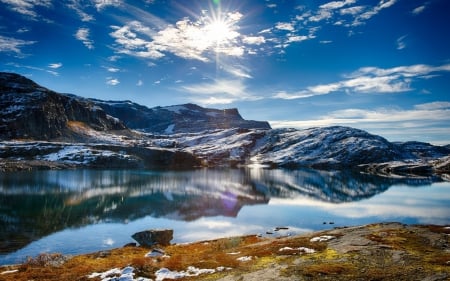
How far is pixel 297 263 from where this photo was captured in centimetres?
2923

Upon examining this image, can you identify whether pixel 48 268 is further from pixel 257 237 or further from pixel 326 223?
pixel 326 223

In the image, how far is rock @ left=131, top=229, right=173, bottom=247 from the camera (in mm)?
51453

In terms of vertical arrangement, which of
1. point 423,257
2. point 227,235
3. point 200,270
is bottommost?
point 227,235

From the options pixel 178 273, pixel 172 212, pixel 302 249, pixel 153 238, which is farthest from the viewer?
pixel 172 212

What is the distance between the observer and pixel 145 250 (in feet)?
152

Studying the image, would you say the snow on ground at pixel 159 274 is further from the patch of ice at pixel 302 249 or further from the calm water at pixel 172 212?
the calm water at pixel 172 212

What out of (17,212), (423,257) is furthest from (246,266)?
(17,212)

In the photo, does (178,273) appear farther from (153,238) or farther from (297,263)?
(153,238)

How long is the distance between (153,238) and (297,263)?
1113 inches

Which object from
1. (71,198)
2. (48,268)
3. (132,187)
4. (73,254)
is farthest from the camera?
(132,187)

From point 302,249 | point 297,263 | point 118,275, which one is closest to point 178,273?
point 118,275

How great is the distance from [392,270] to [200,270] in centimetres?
1513

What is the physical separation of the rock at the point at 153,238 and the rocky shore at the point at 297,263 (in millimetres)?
7532

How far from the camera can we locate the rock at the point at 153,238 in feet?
169
